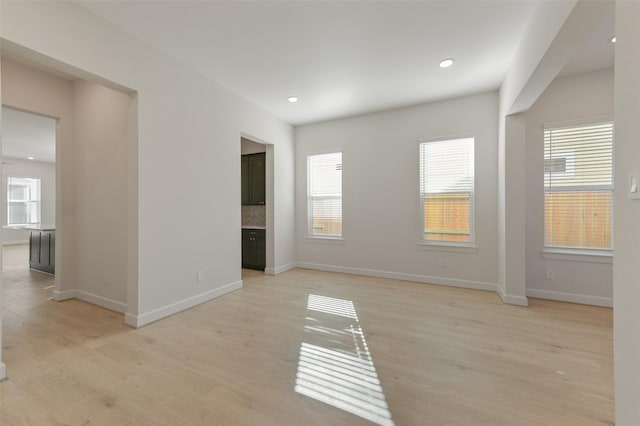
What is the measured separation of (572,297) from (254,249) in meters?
5.11

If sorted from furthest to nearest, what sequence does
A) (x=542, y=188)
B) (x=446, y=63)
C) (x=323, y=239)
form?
(x=323, y=239)
(x=542, y=188)
(x=446, y=63)

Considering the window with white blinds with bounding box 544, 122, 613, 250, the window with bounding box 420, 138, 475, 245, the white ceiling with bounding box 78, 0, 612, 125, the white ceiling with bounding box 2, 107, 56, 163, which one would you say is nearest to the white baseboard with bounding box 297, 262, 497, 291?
the window with bounding box 420, 138, 475, 245

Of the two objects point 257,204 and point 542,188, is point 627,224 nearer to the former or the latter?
point 542,188

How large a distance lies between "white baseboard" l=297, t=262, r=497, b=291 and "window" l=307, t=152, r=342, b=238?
639mm

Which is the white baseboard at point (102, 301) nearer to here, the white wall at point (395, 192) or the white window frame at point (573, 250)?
the white wall at point (395, 192)

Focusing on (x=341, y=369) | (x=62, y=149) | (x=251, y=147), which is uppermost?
(x=251, y=147)

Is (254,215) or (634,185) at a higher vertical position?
(634,185)

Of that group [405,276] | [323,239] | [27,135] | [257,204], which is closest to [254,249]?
[257,204]

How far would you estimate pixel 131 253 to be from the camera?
281 cm

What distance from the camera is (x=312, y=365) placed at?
212cm

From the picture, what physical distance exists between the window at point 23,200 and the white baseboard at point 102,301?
8.87 meters

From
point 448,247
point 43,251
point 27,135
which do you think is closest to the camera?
point 448,247

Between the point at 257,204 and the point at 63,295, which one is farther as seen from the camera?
the point at 257,204

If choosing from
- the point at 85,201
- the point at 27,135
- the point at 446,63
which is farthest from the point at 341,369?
the point at 27,135
